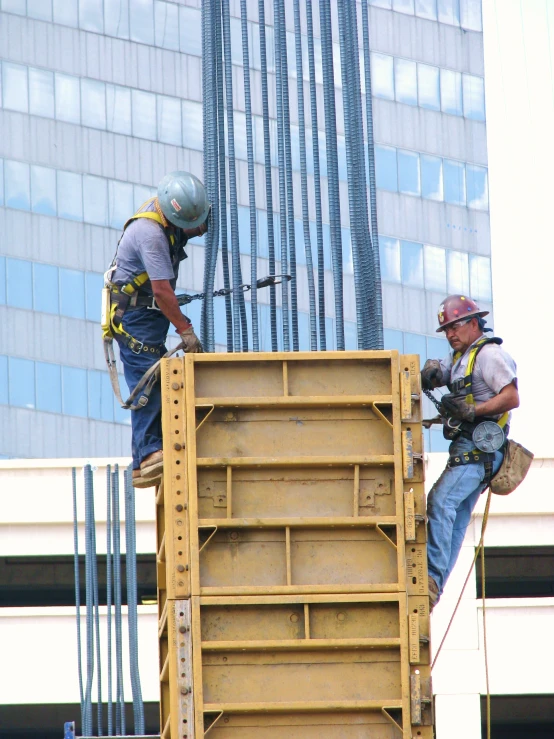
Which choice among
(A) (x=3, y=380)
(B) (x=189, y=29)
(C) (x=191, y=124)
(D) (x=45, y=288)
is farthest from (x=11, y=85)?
(A) (x=3, y=380)

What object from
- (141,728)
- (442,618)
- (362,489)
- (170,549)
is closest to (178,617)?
(170,549)

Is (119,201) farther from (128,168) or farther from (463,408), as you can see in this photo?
(463,408)

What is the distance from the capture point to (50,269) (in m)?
55.8

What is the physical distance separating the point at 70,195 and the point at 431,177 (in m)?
16.9

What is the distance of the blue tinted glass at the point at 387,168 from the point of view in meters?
59.8

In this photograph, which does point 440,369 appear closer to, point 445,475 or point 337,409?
point 445,475

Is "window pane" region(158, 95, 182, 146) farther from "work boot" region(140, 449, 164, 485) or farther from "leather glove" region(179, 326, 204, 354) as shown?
"work boot" region(140, 449, 164, 485)

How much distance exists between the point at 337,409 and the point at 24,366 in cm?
4766

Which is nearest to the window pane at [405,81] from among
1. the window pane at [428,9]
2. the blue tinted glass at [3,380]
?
the window pane at [428,9]

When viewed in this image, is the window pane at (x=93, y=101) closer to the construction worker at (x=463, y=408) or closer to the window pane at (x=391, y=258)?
the window pane at (x=391, y=258)

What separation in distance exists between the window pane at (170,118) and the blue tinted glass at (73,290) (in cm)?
Result: 745

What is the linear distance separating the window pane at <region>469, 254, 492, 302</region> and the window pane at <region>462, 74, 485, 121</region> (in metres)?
6.80

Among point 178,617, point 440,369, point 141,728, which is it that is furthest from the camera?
point 141,728

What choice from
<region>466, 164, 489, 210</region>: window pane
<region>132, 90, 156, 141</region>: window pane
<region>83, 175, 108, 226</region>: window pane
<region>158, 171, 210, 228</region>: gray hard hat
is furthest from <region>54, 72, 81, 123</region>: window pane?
<region>158, 171, 210, 228</region>: gray hard hat
